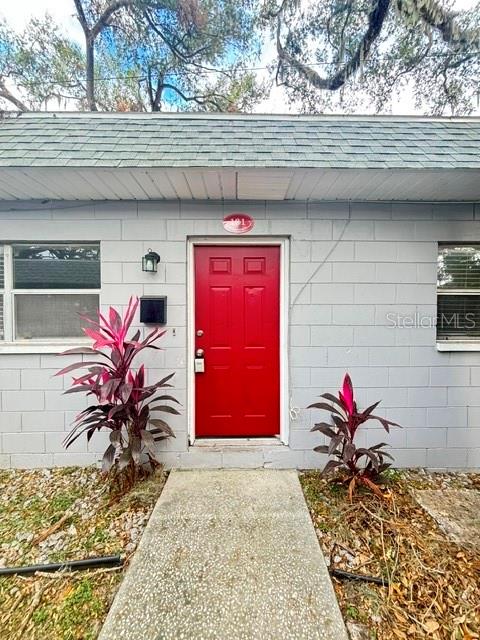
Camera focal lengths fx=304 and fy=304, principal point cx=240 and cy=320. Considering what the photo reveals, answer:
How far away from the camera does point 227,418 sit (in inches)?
120

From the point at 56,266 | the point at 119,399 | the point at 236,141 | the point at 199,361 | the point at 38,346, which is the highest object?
the point at 236,141

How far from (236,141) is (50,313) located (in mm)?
2406

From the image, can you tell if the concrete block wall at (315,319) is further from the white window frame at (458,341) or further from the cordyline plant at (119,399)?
the cordyline plant at (119,399)

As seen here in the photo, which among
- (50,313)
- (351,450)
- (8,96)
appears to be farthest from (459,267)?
(8,96)

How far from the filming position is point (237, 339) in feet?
9.89

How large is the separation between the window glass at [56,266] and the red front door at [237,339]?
104cm

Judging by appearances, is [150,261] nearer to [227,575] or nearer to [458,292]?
[227,575]

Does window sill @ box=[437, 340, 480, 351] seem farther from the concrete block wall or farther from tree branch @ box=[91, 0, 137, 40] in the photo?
tree branch @ box=[91, 0, 137, 40]

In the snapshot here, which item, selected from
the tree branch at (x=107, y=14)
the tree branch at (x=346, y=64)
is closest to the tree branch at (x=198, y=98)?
the tree branch at (x=107, y=14)

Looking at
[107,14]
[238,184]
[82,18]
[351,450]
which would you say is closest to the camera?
[351,450]

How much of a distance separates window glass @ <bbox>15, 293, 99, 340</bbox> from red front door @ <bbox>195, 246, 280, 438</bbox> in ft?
3.67

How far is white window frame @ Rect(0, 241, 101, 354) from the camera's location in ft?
9.58

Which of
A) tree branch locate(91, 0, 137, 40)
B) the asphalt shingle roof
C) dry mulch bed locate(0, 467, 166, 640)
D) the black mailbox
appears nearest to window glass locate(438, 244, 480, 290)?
the asphalt shingle roof

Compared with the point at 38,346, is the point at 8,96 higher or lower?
higher
